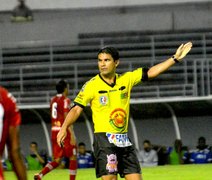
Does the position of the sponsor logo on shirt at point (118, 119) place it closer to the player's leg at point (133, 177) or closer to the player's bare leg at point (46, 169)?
the player's leg at point (133, 177)

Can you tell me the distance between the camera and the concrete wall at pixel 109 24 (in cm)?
2812

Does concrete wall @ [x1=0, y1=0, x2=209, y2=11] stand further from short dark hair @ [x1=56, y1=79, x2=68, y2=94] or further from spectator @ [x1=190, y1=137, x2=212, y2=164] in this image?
short dark hair @ [x1=56, y1=79, x2=68, y2=94]

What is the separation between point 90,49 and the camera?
88.7ft

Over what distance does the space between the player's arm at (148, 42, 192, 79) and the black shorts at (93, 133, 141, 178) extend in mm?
809

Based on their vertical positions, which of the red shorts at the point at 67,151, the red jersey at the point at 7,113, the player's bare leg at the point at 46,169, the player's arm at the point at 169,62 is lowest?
the player's bare leg at the point at 46,169

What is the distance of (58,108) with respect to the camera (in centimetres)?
1683

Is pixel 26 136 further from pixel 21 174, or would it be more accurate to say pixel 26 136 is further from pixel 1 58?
pixel 21 174

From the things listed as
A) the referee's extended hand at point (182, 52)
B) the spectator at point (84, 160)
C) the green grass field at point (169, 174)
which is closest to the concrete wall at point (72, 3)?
the spectator at point (84, 160)

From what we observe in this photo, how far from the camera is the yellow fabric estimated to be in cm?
963

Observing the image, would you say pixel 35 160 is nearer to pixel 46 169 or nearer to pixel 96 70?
pixel 96 70

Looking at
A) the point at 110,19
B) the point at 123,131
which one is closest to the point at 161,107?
the point at 110,19

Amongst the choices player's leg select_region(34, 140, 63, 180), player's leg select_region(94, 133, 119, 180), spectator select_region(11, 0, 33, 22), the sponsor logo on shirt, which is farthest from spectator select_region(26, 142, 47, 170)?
the sponsor logo on shirt

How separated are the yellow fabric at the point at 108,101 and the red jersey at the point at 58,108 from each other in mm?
6739

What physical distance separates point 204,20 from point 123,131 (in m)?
18.7
